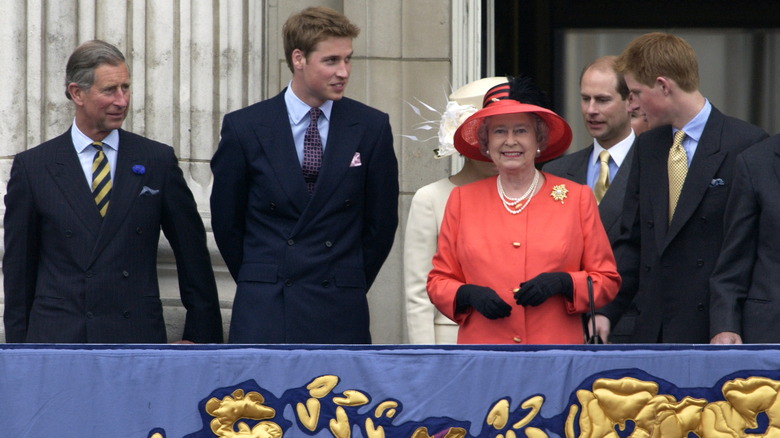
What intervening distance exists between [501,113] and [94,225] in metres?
1.56

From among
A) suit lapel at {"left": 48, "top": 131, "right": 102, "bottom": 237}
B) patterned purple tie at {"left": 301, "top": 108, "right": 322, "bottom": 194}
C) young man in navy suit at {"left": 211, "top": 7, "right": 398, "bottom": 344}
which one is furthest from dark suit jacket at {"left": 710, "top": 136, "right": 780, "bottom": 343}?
suit lapel at {"left": 48, "top": 131, "right": 102, "bottom": 237}

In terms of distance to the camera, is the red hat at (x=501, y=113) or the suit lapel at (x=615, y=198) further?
the suit lapel at (x=615, y=198)

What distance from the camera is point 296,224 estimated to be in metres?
5.35

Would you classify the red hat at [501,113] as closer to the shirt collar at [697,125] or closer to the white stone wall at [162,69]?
the shirt collar at [697,125]

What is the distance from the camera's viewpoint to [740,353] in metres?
4.09

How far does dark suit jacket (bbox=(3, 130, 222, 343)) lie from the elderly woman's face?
132 centimetres

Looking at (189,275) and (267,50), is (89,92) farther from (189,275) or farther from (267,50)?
(267,50)

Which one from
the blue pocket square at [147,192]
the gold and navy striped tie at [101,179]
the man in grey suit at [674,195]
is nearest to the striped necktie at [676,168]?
the man in grey suit at [674,195]

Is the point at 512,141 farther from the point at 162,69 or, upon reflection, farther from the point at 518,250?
the point at 162,69

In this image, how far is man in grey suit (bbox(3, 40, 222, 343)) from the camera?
5.48 metres

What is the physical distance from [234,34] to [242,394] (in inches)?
117

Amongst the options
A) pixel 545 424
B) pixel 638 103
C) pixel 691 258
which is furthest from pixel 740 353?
pixel 638 103

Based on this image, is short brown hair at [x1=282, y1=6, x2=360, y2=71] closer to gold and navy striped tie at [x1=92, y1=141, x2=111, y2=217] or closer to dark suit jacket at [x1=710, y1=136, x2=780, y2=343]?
gold and navy striped tie at [x1=92, y1=141, x2=111, y2=217]

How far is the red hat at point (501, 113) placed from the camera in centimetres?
502
